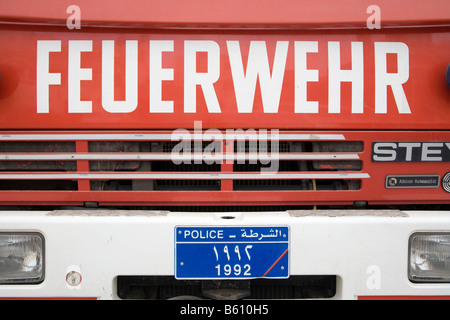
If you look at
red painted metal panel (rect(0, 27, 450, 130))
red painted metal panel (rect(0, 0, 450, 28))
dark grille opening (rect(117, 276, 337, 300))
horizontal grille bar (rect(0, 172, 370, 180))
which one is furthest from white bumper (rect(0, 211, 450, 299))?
red painted metal panel (rect(0, 0, 450, 28))

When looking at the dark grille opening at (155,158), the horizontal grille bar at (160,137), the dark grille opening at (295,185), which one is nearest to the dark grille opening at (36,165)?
the dark grille opening at (155,158)

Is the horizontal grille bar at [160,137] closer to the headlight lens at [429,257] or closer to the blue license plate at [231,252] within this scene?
the blue license plate at [231,252]

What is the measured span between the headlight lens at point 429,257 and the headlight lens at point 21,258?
5.39 ft

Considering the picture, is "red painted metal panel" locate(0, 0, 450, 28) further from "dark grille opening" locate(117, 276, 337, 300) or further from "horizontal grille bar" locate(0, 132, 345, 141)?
"dark grille opening" locate(117, 276, 337, 300)

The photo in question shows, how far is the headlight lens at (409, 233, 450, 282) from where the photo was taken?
1589 millimetres

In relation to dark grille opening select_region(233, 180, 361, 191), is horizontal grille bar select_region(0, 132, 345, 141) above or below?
above

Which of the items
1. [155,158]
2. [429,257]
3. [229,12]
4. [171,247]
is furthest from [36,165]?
[429,257]

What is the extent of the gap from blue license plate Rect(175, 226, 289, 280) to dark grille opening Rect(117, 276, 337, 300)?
0.14m

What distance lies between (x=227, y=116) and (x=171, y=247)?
2.14 ft

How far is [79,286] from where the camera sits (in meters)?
1.57

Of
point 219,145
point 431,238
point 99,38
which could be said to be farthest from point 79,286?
point 431,238

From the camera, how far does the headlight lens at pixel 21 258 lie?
1.59 meters
